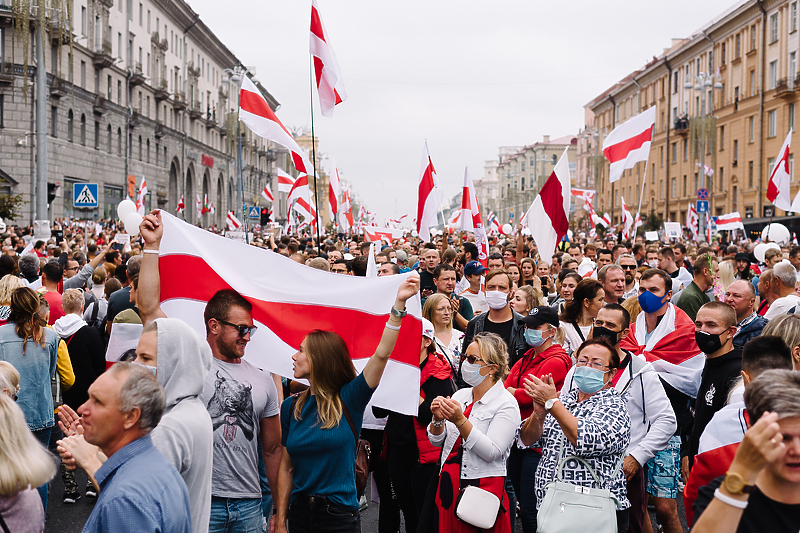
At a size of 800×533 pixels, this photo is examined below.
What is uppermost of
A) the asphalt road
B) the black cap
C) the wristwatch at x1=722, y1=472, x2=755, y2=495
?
the black cap

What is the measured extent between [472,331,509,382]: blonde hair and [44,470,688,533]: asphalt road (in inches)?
88.8

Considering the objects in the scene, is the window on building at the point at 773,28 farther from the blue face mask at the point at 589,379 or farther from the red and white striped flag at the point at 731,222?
the blue face mask at the point at 589,379

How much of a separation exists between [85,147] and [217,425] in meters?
46.8

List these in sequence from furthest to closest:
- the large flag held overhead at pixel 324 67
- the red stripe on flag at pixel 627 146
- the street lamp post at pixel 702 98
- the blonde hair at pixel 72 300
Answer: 1. the street lamp post at pixel 702 98
2. the red stripe on flag at pixel 627 146
3. the large flag held overhead at pixel 324 67
4. the blonde hair at pixel 72 300

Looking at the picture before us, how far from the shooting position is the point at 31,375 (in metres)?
6.30

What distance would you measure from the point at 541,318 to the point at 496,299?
97 centimetres

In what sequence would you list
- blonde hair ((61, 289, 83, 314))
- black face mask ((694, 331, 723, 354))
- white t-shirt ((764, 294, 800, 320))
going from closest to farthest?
1. black face mask ((694, 331, 723, 354))
2. white t-shirt ((764, 294, 800, 320))
3. blonde hair ((61, 289, 83, 314))

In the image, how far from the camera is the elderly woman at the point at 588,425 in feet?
14.6

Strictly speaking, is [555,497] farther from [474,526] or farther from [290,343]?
[290,343]

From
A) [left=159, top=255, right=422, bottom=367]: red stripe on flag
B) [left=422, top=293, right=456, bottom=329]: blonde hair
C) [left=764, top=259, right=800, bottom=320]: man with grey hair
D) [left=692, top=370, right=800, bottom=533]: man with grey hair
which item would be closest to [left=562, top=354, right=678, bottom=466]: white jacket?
[left=159, top=255, right=422, bottom=367]: red stripe on flag

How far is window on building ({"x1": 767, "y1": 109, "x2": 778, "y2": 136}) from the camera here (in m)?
47.8

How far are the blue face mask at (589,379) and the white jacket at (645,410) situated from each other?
48 centimetres

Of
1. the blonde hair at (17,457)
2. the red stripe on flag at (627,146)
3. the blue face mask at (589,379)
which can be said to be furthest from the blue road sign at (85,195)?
the blonde hair at (17,457)

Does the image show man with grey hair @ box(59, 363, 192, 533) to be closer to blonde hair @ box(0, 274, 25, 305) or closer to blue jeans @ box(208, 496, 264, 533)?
blue jeans @ box(208, 496, 264, 533)
